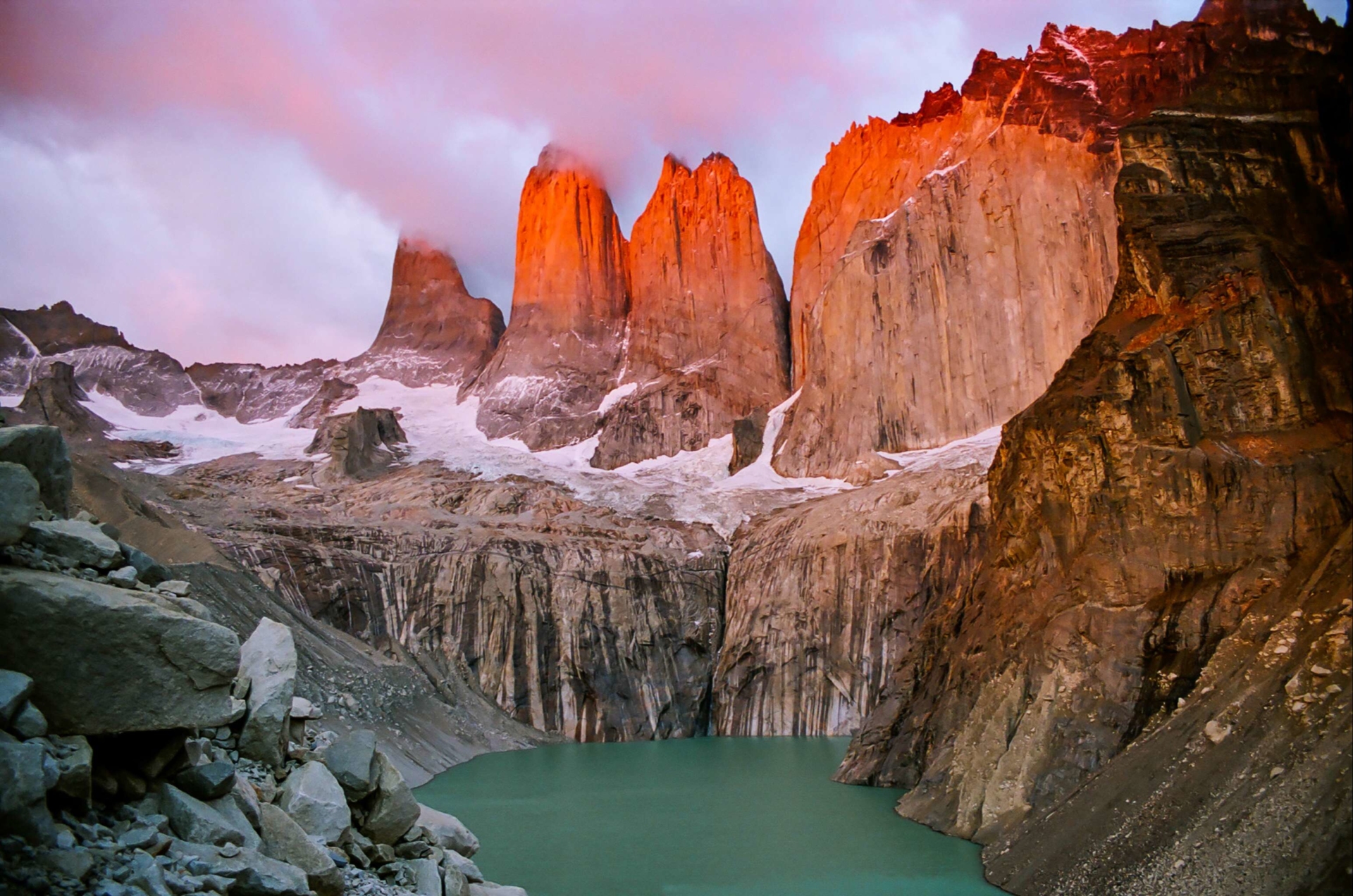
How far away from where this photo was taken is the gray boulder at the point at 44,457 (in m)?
8.91

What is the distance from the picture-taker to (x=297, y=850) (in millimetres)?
8344

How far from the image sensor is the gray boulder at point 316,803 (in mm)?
9055

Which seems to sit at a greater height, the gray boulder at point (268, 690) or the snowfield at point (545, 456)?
the snowfield at point (545, 456)

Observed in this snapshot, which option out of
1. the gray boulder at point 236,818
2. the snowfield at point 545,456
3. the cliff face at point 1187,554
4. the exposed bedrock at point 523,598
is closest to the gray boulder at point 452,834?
the gray boulder at point 236,818

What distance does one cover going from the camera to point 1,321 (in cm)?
9150

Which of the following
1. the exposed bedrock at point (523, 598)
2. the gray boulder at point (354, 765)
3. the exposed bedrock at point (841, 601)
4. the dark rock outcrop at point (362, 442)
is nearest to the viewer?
the gray boulder at point (354, 765)

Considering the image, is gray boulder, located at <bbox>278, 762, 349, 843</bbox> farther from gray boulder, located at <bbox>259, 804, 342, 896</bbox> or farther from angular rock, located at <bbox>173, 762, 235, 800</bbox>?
angular rock, located at <bbox>173, 762, 235, 800</bbox>

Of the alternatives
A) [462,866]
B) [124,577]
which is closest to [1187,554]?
[462,866]

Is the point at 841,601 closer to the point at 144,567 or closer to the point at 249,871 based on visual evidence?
the point at 144,567

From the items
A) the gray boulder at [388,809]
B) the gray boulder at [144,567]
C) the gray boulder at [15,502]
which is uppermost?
the gray boulder at [15,502]

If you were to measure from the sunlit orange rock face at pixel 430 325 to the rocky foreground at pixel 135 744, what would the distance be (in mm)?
93970

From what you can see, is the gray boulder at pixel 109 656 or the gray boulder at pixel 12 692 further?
the gray boulder at pixel 109 656

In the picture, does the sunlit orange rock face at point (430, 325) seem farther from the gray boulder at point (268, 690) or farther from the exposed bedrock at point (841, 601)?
the gray boulder at point (268, 690)

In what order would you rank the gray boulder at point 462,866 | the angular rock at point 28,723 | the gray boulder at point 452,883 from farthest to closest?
the gray boulder at point 462,866 < the gray boulder at point 452,883 < the angular rock at point 28,723
